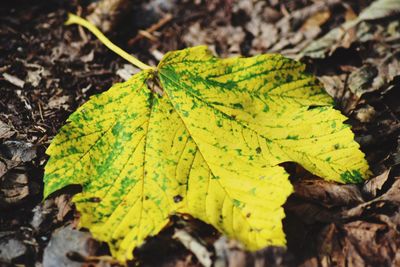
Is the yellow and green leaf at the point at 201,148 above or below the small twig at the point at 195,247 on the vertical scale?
above

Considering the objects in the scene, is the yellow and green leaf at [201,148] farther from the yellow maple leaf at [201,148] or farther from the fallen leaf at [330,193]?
the fallen leaf at [330,193]

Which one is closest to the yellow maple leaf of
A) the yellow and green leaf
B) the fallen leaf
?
the yellow and green leaf

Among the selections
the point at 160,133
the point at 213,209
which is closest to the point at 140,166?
the point at 160,133

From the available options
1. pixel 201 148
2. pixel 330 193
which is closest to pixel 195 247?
pixel 201 148

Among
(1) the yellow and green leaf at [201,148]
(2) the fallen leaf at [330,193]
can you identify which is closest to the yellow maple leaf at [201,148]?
(1) the yellow and green leaf at [201,148]

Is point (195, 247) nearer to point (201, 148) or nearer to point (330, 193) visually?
point (201, 148)

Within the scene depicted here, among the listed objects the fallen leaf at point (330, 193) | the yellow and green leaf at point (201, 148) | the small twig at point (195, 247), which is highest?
the yellow and green leaf at point (201, 148)
